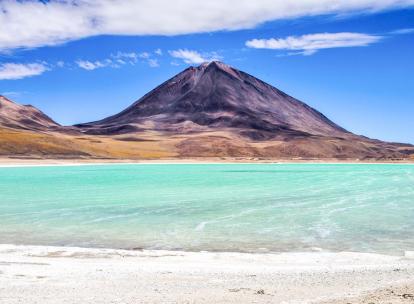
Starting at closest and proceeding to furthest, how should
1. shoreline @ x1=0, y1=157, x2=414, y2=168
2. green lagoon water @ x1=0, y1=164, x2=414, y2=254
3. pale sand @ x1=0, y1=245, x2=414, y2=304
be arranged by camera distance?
pale sand @ x1=0, y1=245, x2=414, y2=304 < green lagoon water @ x1=0, y1=164, x2=414, y2=254 < shoreline @ x1=0, y1=157, x2=414, y2=168

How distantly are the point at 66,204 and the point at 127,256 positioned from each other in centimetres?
1719

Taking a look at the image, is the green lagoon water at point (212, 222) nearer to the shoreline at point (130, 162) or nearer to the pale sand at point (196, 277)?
the pale sand at point (196, 277)

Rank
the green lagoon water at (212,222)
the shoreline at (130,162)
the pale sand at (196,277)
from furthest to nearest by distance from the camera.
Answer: the shoreline at (130,162) → the green lagoon water at (212,222) → the pale sand at (196,277)

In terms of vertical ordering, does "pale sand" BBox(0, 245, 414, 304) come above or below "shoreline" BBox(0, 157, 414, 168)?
below

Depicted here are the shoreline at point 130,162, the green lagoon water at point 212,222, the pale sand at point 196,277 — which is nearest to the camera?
the pale sand at point 196,277

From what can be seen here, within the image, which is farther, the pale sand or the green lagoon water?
the green lagoon water

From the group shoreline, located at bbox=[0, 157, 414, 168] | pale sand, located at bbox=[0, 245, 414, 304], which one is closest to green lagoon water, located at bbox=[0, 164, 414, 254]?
pale sand, located at bbox=[0, 245, 414, 304]

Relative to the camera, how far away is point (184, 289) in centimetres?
1216

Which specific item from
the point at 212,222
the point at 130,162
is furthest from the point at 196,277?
the point at 130,162

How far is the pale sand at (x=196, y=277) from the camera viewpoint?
11.4m

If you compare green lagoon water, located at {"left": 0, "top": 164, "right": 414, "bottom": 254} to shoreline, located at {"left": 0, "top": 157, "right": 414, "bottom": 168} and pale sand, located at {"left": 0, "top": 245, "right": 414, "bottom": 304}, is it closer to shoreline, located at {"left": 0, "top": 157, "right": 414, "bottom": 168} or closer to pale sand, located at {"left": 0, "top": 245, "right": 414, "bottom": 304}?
pale sand, located at {"left": 0, "top": 245, "right": 414, "bottom": 304}

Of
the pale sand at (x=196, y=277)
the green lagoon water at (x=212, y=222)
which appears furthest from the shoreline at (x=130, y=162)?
the pale sand at (x=196, y=277)

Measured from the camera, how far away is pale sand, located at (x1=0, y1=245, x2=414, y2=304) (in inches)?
449

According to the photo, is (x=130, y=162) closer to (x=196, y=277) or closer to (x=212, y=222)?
(x=212, y=222)
